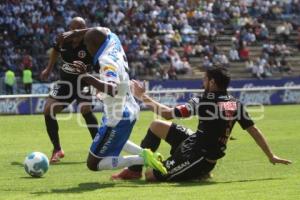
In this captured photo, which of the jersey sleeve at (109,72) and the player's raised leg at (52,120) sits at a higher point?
the jersey sleeve at (109,72)

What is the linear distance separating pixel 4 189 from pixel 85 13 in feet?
97.3

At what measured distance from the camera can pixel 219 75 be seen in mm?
8758

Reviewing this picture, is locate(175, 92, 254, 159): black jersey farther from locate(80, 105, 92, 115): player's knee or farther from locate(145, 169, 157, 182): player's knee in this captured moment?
locate(80, 105, 92, 115): player's knee

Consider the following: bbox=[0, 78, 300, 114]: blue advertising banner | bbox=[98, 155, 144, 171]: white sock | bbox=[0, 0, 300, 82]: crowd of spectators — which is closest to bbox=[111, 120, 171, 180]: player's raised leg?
bbox=[98, 155, 144, 171]: white sock

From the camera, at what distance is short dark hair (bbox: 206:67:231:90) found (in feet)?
28.7

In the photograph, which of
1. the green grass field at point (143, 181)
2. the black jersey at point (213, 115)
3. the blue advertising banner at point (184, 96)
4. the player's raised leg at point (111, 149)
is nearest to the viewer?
the green grass field at point (143, 181)

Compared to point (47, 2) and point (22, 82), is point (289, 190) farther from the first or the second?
point (47, 2)

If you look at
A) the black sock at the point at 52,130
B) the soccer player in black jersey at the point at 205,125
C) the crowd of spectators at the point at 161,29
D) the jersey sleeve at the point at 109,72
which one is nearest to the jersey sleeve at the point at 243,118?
the soccer player in black jersey at the point at 205,125

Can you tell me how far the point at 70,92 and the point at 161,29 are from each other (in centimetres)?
2764

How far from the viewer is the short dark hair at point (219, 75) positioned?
28.7ft

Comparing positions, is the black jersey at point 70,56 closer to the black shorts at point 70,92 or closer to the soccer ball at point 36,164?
the black shorts at point 70,92

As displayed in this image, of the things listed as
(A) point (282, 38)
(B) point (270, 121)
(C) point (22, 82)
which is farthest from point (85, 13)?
(B) point (270, 121)

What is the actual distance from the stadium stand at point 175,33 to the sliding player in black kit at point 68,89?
20587 millimetres

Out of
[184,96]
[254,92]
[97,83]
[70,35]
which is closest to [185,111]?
[97,83]
